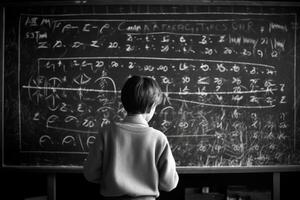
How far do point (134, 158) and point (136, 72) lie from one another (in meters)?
0.97

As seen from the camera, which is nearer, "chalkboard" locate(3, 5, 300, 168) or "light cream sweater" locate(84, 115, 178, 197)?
"light cream sweater" locate(84, 115, 178, 197)

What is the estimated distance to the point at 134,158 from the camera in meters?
1.66

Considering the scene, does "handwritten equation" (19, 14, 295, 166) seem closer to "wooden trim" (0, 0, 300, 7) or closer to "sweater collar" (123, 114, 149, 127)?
"wooden trim" (0, 0, 300, 7)

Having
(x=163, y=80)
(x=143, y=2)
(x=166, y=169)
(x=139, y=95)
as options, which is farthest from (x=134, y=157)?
(x=143, y=2)

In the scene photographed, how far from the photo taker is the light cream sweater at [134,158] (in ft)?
5.41

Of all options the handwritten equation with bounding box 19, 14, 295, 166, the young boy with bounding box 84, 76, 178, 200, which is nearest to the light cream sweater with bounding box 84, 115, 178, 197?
the young boy with bounding box 84, 76, 178, 200

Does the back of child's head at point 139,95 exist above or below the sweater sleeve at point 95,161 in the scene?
above

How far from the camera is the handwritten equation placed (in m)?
2.52

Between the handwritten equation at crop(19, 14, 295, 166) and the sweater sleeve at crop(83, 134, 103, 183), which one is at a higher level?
the handwritten equation at crop(19, 14, 295, 166)

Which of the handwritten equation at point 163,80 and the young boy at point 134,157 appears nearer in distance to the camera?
the young boy at point 134,157

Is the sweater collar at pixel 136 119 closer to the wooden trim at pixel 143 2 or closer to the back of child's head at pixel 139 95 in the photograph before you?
the back of child's head at pixel 139 95

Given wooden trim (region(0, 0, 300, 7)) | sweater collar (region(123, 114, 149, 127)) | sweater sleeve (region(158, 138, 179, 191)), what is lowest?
sweater sleeve (region(158, 138, 179, 191))

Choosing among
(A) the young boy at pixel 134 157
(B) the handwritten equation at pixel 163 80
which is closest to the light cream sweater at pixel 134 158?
(A) the young boy at pixel 134 157

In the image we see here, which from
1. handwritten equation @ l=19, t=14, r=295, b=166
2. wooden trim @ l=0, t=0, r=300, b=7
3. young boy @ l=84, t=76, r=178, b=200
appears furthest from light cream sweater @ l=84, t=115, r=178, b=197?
wooden trim @ l=0, t=0, r=300, b=7
